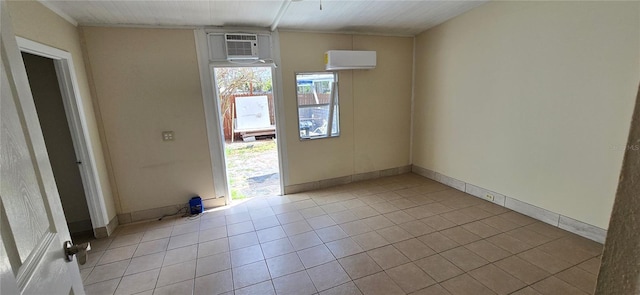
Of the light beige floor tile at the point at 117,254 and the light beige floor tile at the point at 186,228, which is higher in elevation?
the light beige floor tile at the point at 186,228

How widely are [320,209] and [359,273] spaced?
1.34m

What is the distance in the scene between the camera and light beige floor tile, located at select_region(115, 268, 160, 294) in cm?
215

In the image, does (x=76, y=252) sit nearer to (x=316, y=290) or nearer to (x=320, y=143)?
(x=316, y=290)

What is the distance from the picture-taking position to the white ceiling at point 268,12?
2537mm

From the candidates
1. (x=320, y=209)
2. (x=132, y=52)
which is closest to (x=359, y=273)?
(x=320, y=209)

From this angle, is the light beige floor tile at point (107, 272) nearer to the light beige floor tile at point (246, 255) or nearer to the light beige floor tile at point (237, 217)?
the light beige floor tile at point (246, 255)

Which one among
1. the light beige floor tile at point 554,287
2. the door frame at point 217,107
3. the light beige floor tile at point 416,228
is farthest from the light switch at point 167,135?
the light beige floor tile at point 554,287

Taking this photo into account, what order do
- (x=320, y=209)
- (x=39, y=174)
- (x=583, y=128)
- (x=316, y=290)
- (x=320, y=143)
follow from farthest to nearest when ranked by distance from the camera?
(x=320, y=143), (x=320, y=209), (x=583, y=128), (x=316, y=290), (x=39, y=174)

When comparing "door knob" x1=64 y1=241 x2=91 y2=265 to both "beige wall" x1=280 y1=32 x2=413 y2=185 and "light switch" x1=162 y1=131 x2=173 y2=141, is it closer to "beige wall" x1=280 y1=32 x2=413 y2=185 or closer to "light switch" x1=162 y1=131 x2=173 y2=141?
"light switch" x1=162 y1=131 x2=173 y2=141

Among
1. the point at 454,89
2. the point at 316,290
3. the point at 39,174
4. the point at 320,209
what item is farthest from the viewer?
the point at 454,89

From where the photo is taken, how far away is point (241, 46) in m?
3.38

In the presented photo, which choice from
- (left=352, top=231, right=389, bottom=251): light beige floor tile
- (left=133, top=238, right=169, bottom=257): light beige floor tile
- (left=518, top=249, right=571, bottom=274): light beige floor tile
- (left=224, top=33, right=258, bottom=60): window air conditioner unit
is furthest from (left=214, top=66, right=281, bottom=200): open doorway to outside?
(left=518, top=249, right=571, bottom=274): light beige floor tile

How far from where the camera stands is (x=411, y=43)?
4340 mm

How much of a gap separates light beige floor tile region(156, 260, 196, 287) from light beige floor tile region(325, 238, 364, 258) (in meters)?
1.25
